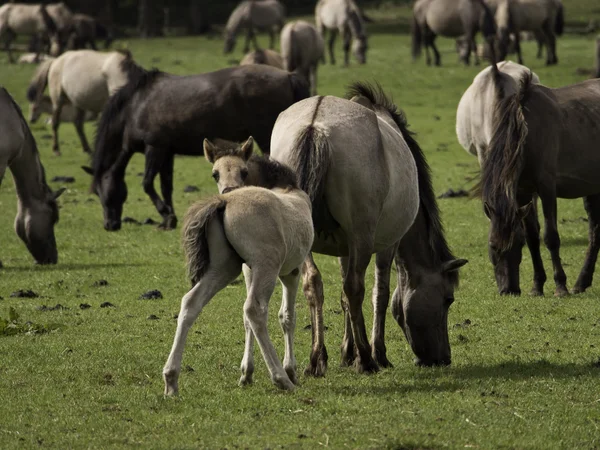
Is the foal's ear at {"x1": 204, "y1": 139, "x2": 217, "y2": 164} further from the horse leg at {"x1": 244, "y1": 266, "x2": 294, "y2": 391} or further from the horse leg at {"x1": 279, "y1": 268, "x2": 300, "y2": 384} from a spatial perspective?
the horse leg at {"x1": 244, "y1": 266, "x2": 294, "y2": 391}

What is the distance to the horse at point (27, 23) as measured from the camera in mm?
39719

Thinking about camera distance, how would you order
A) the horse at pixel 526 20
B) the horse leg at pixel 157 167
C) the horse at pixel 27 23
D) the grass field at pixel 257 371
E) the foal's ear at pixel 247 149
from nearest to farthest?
the grass field at pixel 257 371 → the foal's ear at pixel 247 149 → the horse leg at pixel 157 167 → the horse at pixel 526 20 → the horse at pixel 27 23

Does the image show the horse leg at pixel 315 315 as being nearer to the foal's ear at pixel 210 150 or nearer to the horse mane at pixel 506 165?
the foal's ear at pixel 210 150

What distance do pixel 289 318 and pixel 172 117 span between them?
357 inches

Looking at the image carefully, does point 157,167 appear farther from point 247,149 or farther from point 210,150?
point 247,149

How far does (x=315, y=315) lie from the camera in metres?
7.53

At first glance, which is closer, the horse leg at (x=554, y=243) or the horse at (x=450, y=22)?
the horse leg at (x=554, y=243)

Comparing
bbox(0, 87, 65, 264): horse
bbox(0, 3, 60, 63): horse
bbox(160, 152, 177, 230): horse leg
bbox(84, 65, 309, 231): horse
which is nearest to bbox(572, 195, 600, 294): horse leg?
bbox(84, 65, 309, 231): horse

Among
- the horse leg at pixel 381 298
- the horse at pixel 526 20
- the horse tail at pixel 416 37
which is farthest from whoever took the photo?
the horse tail at pixel 416 37

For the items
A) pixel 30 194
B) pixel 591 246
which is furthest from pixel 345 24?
pixel 591 246

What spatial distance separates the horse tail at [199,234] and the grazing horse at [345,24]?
28907 millimetres

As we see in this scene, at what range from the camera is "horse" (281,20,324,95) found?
103 feet

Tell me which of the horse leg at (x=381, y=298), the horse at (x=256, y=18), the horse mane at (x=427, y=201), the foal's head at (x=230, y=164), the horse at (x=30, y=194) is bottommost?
the horse at (x=256, y=18)

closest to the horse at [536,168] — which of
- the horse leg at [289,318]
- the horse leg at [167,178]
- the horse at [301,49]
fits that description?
the horse leg at [289,318]
